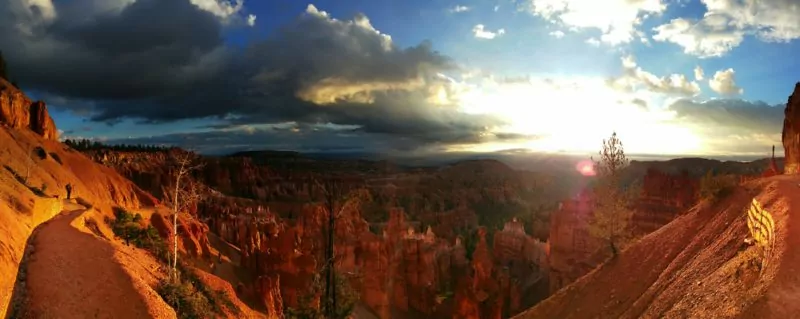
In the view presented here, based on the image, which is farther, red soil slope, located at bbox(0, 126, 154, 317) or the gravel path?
red soil slope, located at bbox(0, 126, 154, 317)

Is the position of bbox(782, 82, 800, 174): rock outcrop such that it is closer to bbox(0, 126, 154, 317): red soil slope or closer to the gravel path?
the gravel path

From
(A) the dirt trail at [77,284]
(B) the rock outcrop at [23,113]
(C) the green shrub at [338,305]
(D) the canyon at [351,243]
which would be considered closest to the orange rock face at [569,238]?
(D) the canyon at [351,243]

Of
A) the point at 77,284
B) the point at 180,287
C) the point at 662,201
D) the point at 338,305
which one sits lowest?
the point at 180,287

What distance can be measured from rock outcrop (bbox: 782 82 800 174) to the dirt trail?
38737 millimetres

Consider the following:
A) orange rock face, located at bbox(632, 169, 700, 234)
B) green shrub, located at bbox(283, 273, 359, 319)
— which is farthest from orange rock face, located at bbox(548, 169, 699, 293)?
green shrub, located at bbox(283, 273, 359, 319)

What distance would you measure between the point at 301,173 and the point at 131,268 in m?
113

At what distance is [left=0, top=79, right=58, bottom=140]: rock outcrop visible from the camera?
139 ft

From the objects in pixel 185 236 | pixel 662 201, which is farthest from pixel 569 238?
pixel 185 236

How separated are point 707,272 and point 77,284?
2320cm

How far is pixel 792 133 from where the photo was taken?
3244 centimetres

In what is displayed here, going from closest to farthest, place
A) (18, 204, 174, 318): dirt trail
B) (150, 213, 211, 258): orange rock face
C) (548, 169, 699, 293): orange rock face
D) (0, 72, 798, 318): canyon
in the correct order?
(18, 204, 174, 318): dirt trail < (0, 72, 798, 318): canyon < (150, 213, 211, 258): orange rock face < (548, 169, 699, 293): orange rock face

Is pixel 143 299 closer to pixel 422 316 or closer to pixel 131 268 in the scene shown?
pixel 131 268

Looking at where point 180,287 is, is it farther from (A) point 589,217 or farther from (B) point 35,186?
(A) point 589,217

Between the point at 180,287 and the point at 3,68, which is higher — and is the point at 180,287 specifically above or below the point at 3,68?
below
